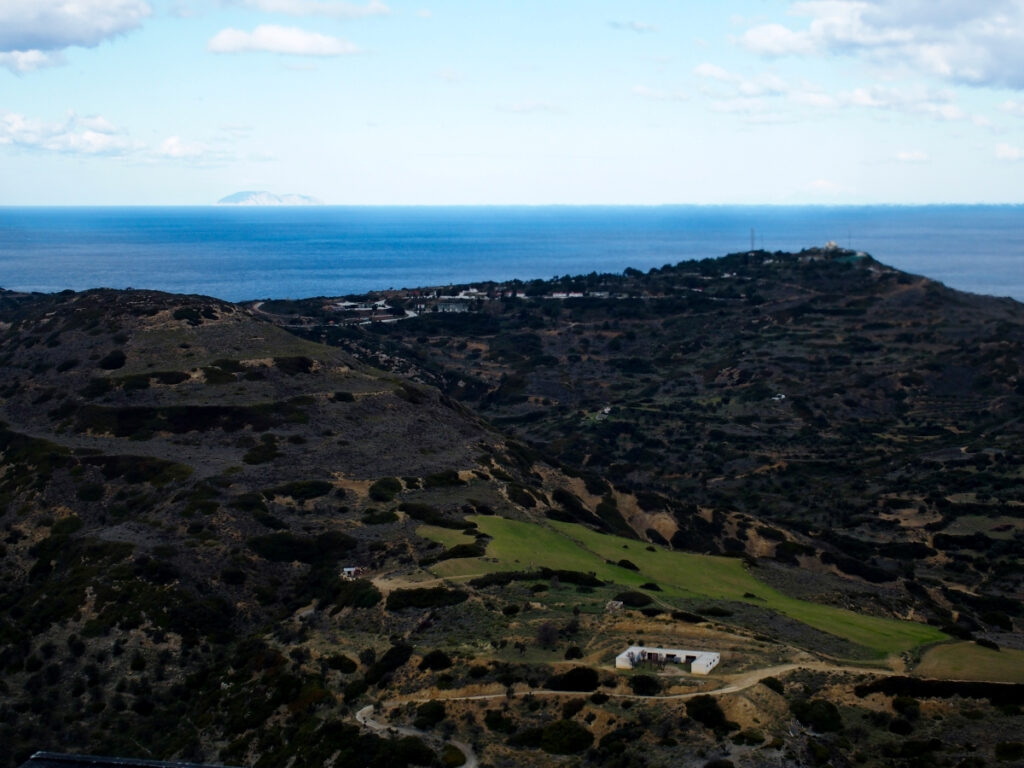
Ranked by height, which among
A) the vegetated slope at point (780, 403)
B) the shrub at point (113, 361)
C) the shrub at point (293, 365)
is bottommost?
the vegetated slope at point (780, 403)

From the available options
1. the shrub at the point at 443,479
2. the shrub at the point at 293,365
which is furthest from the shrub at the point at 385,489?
the shrub at the point at 293,365

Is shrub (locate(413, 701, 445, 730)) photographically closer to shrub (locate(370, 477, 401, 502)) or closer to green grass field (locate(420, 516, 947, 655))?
green grass field (locate(420, 516, 947, 655))

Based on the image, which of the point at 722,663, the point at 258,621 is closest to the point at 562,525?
the point at 258,621

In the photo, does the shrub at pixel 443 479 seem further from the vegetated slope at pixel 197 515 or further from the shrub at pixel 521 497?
the shrub at pixel 521 497

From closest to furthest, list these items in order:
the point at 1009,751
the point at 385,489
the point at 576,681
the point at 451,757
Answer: the point at 1009,751, the point at 451,757, the point at 576,681, the point at 385,489

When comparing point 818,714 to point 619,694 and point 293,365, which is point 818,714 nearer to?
point 619,694

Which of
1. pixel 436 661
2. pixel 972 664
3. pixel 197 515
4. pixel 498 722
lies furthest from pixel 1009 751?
pixel 197 515
